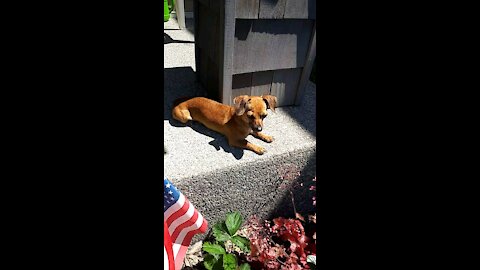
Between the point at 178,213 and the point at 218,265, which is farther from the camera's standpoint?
the point at 218,265

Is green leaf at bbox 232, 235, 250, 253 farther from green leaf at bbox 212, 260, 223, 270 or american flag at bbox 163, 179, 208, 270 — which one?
american flag at bbox 163, 179, 208, 270

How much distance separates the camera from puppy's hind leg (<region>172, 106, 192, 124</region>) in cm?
208

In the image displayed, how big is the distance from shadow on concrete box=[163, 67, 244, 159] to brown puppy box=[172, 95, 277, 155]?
0.13ft

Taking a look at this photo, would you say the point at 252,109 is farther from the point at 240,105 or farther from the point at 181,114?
the point at 181,114

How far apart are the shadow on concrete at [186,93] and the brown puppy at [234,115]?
0.04 metres

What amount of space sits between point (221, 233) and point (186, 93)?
1018 mm

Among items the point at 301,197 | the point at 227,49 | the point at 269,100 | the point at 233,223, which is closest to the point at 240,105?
the point at 269,100

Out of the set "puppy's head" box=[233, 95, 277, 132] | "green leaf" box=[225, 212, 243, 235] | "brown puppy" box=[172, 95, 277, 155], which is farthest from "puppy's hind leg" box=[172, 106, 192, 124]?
"green leaf" box=[225, 212, 243, 235]

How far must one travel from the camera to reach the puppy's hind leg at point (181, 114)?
2082 millimetres

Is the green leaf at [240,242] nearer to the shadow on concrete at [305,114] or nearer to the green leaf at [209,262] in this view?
the green leaf at [209,262]

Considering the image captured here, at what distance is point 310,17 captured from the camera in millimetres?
1939

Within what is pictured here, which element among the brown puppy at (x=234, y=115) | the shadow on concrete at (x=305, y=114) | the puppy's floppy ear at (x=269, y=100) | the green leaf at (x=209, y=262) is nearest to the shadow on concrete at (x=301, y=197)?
the shadow on concrete at (x=305, y=114)

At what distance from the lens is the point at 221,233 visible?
5.93ft
